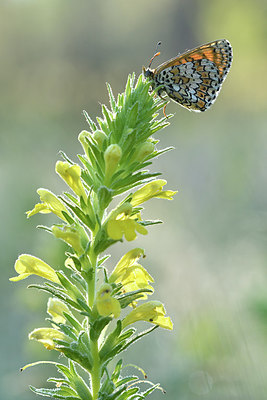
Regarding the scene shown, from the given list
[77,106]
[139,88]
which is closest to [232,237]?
[139,88]

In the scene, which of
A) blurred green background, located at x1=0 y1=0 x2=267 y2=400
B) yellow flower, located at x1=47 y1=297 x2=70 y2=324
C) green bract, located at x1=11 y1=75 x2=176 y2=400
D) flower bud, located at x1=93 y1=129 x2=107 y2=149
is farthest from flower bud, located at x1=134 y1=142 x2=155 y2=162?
blurred green background, located at x1=0 y1=0 x2=267 y2=400

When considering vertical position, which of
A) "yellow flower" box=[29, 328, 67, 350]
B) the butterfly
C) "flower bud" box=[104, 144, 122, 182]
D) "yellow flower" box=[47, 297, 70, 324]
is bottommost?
"yellow flower" box=[29, 328, 67, 350]

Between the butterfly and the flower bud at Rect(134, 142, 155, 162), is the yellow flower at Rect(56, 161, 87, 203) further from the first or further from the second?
the butterfly

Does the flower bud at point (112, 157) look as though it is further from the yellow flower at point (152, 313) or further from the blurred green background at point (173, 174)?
the blurred green background at point (173, 174)

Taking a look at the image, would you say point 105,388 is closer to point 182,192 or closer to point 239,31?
point 182,192

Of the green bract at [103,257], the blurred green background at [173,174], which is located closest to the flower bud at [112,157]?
the green bract at [103,257]
